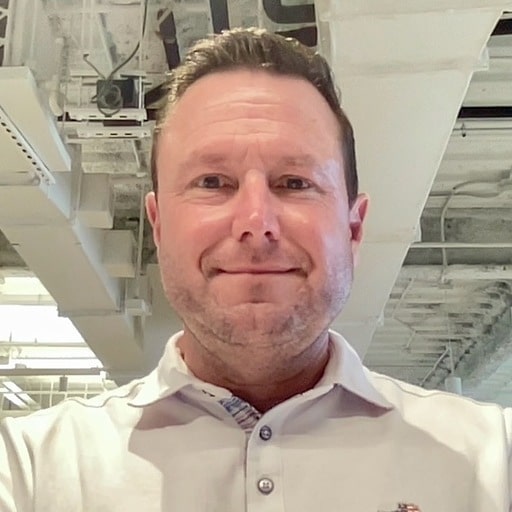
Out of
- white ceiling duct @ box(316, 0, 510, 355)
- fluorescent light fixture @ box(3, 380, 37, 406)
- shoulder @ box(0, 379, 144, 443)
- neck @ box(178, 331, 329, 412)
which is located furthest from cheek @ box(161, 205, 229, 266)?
fluorescent light fixture @ box(3, 380, 37, 406)

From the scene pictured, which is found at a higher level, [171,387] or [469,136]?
[469,136]

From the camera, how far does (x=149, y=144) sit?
246 centimetres

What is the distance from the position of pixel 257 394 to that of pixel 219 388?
53 millimetres

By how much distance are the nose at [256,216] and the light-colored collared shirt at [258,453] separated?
0.20 m

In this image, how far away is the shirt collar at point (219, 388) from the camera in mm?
958

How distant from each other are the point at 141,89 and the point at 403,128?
656mm

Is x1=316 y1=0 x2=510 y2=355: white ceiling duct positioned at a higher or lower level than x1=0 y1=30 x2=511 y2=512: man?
higher

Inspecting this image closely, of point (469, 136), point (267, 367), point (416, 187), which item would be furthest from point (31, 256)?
point (267, 367)

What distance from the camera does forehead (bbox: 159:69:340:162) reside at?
0.97 metres

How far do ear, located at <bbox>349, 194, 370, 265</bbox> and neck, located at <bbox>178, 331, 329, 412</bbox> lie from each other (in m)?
0.13

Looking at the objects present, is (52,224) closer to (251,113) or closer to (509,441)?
(251,113)

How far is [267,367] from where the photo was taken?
3.06 ft

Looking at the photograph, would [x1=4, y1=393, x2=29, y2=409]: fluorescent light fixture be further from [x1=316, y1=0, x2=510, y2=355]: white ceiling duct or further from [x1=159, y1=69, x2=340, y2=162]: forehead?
[x1=159, y1=69, x2=340, y2=162]: forehead

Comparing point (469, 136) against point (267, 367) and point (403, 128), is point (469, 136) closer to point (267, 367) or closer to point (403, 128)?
point (403, 128)
